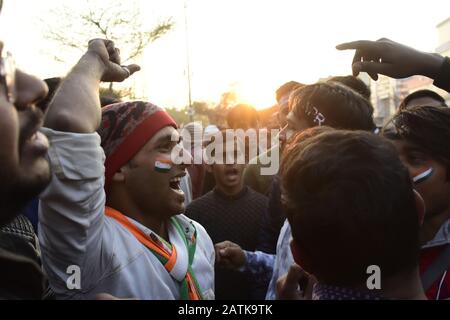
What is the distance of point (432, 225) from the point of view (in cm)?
192

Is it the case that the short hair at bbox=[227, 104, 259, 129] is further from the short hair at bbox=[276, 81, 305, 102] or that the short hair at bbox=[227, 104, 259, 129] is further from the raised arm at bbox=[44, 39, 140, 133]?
the raised arm at bbox=[44, 39, 140, 133]

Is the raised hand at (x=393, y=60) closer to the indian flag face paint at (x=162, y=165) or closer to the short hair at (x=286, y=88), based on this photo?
the indian flag face paint at (x=162, y=165)

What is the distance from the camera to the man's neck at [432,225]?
6.22 feet

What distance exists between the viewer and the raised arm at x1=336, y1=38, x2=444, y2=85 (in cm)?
221

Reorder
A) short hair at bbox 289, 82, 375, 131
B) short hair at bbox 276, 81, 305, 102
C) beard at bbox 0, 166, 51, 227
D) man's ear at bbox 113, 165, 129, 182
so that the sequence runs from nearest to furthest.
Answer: beard at bbox 0, 166, 51, 227, man's ear at bbox 113, 165, 129, 182, short hair at bbox 289, 82, 375, 131, short hair at bbox 276, 81, 305, 102

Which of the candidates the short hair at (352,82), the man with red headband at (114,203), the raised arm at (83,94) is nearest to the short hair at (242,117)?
the short hair at (352,82)

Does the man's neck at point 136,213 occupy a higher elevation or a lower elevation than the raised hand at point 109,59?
lower

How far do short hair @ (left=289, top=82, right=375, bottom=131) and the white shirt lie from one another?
112 centimetres

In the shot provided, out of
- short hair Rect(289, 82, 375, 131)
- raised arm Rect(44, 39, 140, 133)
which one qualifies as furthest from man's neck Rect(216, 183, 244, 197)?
raised arm Rect(44, 39, 140, 133)

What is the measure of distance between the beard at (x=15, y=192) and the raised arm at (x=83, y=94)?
0.24 meters

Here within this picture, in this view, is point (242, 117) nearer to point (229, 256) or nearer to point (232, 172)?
point (232, 172)

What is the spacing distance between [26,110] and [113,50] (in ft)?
2.12

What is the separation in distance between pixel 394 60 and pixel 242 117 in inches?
142
